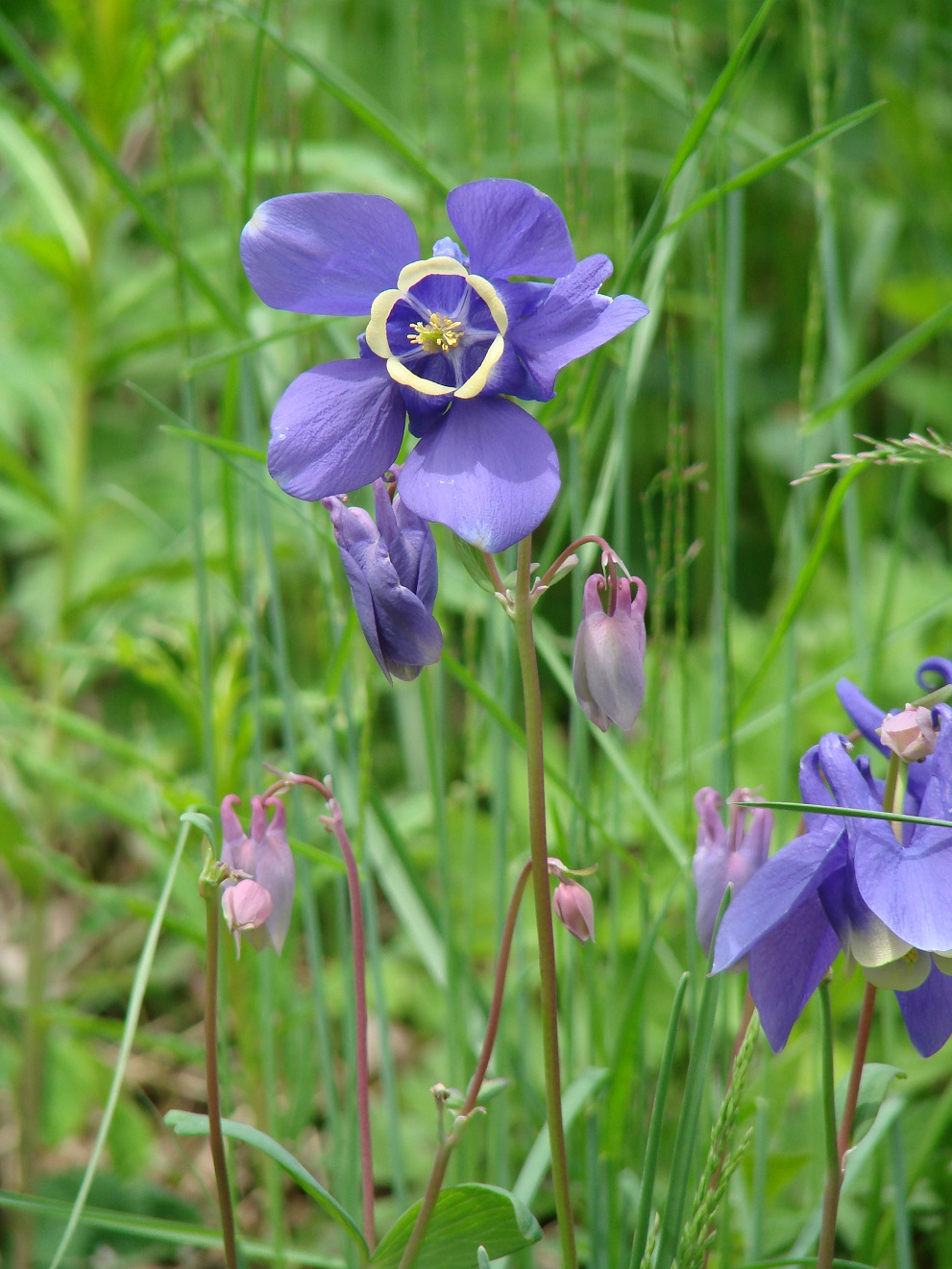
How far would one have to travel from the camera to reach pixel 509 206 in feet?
2.06

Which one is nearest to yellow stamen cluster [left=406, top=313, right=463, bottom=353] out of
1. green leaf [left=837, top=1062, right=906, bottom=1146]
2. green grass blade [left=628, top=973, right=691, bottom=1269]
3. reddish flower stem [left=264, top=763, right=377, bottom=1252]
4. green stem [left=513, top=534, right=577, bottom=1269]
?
green stem [left=513, top=534, right=577, bottom=1269]

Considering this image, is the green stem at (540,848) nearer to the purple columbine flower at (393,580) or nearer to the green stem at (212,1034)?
the purple columbine flower at (393,580)

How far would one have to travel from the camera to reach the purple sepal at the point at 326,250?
0.64 metres

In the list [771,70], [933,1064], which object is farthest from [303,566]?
[771,70]

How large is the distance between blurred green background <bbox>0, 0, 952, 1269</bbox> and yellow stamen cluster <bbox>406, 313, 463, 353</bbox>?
167mm

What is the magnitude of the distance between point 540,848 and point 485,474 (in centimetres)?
20

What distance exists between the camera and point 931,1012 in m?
0.71

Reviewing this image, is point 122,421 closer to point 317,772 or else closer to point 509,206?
point 317,772

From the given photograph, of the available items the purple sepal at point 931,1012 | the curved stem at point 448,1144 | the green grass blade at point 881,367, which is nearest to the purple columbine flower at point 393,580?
the curved stem at point 448,1144

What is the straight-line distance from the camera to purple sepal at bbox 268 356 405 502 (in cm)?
63

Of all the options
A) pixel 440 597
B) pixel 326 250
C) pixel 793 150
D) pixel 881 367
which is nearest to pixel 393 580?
pixel 326 250

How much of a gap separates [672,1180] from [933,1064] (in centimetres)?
72

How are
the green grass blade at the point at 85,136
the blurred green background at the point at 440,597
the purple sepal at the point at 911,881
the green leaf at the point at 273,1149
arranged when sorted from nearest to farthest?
the purple sepal at the point at 911,881 < the green leaf at the point at 273,1149 < the green grass blade at the point at 85,136 < the blurred green background at the point at 440,597

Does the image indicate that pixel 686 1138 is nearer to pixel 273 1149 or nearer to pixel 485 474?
pixel 273 1149
